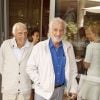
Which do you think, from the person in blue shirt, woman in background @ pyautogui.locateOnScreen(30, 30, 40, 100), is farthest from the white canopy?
the person in blue shirt

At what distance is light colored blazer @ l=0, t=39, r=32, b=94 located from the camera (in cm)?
378

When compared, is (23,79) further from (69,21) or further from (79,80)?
(69,21)

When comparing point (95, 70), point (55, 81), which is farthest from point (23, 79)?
A: point (95, 70)

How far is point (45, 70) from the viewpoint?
11.5ft

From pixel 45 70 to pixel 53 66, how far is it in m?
0.10

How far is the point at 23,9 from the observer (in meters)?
6.27

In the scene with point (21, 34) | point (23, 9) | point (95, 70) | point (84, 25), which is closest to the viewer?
point (21, 34)

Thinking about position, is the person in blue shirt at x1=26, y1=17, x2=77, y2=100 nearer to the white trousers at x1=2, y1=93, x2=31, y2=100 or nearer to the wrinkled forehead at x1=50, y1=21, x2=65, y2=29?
the wrinkled forehead at x1=50, y1=21, x2=65, y2=29

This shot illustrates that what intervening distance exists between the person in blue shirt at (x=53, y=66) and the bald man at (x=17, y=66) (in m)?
0.20

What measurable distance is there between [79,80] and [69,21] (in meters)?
1.02

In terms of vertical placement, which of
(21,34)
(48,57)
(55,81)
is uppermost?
(21,34)

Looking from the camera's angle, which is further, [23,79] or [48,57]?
[23,79]

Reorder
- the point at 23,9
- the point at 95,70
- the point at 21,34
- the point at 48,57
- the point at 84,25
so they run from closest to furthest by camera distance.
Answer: the point at 48,57 → the point at 21,34 → the point at 95,70 → the point at 84,25 → the point at 23,9

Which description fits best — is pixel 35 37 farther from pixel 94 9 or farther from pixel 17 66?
pixel 17 66
